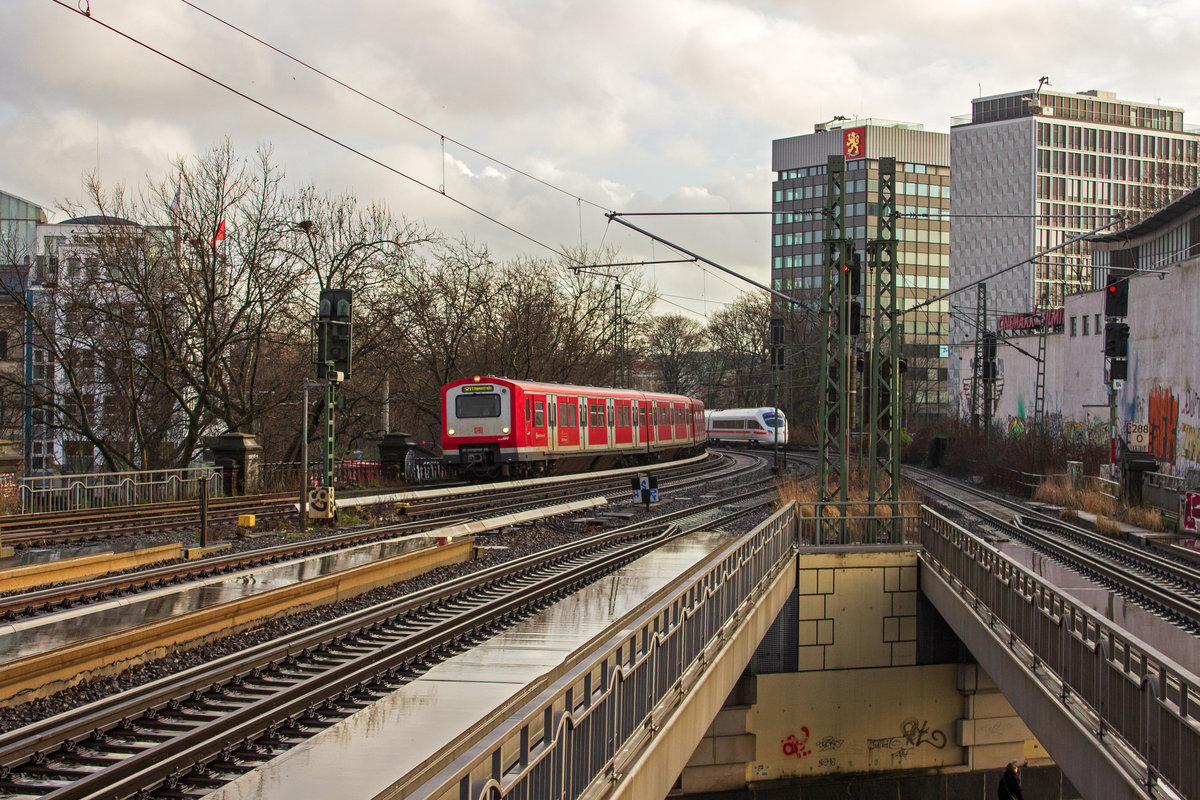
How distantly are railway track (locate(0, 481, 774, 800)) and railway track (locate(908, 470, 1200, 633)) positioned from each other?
8006 mm

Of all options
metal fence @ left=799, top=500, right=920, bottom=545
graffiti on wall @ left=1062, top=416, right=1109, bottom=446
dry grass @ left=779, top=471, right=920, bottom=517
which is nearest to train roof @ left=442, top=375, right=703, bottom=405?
dry grass @ left=779, top=471, right=920, bottom=517

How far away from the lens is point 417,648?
406 inches

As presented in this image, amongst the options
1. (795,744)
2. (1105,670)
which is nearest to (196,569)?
(795,744)

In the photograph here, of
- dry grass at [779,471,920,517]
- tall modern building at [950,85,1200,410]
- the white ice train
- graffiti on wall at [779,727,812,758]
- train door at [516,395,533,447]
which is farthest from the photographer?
tall modern building at [950,85,1200,410]

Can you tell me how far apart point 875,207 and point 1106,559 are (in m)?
103

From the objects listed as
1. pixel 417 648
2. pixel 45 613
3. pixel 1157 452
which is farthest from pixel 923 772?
pixel 1157 452

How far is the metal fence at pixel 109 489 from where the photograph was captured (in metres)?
20.2

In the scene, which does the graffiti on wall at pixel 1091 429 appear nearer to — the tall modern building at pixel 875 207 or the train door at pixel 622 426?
the train door at pixel 622 426

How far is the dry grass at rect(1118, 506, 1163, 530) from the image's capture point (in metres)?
23.8

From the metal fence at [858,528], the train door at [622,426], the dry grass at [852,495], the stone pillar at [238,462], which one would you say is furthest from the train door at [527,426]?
the metal fence at [858,528]

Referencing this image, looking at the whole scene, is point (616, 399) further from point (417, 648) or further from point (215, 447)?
point (417, 648)

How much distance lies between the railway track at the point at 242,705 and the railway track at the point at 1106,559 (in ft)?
26.3

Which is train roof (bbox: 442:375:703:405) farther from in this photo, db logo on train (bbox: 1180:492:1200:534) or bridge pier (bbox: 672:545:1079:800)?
db logo on train (bbox: 1180:492:1200:534)

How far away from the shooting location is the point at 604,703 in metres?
6.09
